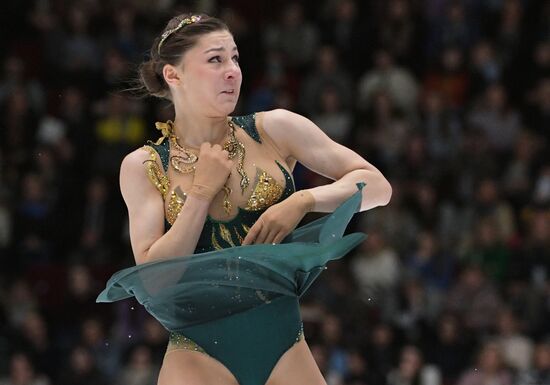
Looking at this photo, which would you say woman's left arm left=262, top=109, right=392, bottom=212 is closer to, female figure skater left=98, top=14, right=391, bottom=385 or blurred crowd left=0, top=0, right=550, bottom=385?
female figure skater left=98, top=14, right=391, bottom=385

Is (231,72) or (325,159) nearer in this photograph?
(231,72)

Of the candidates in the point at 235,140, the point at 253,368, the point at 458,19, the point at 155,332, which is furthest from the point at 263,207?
the point at 458,19

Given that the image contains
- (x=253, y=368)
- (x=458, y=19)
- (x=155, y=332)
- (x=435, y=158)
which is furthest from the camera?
(x=458, y=19)

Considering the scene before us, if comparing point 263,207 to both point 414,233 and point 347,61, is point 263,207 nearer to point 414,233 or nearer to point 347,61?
point 414,233

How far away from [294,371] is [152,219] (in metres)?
0.71

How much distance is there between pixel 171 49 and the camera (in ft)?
14.1

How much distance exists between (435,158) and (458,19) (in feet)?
5.59

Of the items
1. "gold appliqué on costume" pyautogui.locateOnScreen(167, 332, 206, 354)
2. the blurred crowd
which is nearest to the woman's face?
"gold appliqué on costume" pyautogui.locateOnScreen(167, 332, 206, 354)

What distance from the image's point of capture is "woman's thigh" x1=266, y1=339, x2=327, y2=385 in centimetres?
407

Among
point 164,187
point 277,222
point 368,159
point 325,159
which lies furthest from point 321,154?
point 368,159

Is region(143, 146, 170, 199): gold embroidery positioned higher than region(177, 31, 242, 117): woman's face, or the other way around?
region(177, 31, 242, 117): woman's face

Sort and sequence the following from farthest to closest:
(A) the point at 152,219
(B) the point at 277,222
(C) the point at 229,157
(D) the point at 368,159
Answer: (D) the point at 368,159
(C) the point at 229,157
(A) the point at 152,219
(B) the point at 277,222

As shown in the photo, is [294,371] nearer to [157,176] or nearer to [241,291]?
[241,291]

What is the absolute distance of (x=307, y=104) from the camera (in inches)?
461
